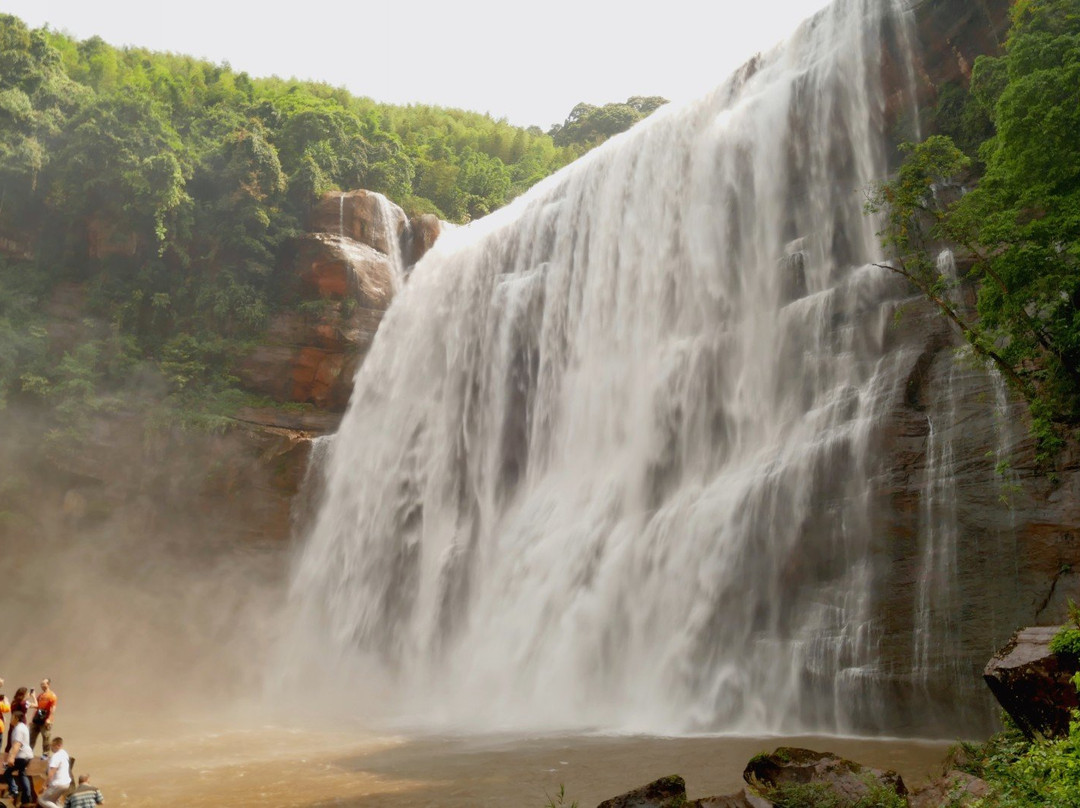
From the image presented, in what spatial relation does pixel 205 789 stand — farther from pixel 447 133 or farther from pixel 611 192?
pixel 447 133

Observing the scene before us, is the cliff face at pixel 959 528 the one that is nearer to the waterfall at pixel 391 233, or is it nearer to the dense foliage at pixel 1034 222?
the dense foliage at pixel 1034 222

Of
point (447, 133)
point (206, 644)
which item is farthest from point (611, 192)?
point (447, 133)

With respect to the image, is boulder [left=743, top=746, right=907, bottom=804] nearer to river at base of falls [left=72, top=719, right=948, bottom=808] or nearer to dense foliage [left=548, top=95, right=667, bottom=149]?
river at base of falls [left=72, top=719, right=948, bottom=808]

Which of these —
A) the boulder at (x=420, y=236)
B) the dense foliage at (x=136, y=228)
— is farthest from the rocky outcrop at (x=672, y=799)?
the boulder at (x=420, y=236)

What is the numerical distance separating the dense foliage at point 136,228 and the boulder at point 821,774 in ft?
67.8

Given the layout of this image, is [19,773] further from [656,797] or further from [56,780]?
[656,797]

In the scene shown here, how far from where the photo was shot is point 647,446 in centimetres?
1817

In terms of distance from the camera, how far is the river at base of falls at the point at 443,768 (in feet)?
31.0

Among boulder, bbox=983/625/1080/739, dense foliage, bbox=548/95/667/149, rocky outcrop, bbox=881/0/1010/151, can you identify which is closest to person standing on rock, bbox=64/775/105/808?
boulder, bbox=983/625/1080/739

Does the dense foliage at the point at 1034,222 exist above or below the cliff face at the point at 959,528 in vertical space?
above

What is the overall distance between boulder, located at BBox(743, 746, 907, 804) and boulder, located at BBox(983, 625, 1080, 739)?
130cm

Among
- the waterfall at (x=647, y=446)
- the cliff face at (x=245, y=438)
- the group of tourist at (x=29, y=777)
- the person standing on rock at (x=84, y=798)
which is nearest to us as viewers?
the person standing on rock at (x=84, y=798)

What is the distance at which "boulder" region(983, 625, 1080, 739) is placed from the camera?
7734mm

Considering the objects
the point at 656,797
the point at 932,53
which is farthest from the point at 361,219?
the point at 656,797
